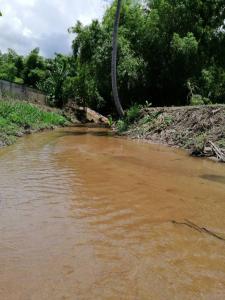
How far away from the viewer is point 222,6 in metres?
22.4

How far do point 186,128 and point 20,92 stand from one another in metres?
14.2

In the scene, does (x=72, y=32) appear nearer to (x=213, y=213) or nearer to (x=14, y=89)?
(x=14, y=89)

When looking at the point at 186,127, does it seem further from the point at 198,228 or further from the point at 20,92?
the point at 20,92

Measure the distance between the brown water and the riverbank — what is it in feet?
12.3

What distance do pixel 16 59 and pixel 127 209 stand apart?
39.8m

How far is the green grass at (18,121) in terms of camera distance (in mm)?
14289

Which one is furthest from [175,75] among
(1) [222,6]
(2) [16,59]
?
(2) [16,59]

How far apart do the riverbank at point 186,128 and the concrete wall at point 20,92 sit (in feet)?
A: 25.5

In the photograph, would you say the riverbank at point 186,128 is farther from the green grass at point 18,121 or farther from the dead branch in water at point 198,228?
the dead branch in water at point 198,228

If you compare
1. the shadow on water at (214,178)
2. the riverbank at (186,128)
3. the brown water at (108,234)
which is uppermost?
the riverbank at (186,128)

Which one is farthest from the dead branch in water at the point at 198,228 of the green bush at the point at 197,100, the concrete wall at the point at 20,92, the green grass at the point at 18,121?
the concrete wall at the point at 20,92

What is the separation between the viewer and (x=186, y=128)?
47.5 ft

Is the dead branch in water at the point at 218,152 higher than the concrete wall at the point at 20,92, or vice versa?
the concrete wall at the point at 20,92

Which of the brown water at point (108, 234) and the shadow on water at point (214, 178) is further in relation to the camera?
the shadow on water at point (214, 178)
